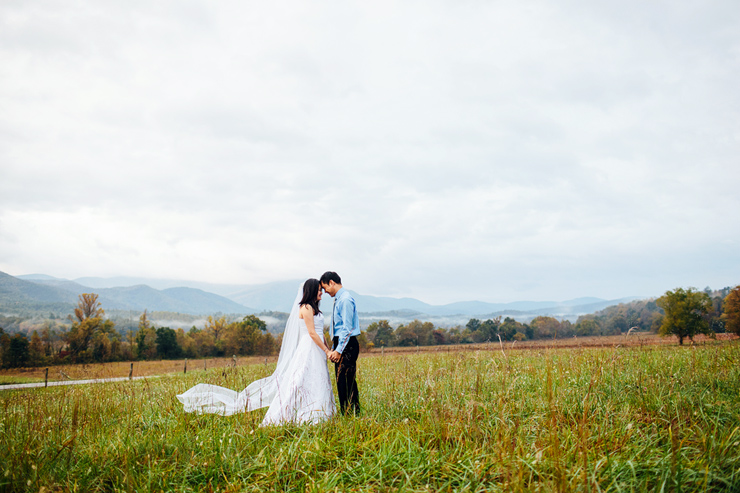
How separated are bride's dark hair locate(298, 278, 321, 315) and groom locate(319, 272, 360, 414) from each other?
1.14 feet

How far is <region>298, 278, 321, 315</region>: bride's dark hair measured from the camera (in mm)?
7602

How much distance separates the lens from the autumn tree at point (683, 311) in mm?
47250

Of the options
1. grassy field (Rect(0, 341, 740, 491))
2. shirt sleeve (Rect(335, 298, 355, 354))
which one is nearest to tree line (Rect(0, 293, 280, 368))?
shirt sleeve (Rect(335, 298, 355, 354))

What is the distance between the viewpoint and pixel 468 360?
9930 mm

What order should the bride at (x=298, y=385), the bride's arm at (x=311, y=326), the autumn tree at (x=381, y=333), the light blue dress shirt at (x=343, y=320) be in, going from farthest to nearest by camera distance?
the autumn tree at (x=381, y=333)
the bride's arm at (x=311, y=326)
the light blue dress shirt at (x=343, y=320)
the bride at (x=298, y=385)

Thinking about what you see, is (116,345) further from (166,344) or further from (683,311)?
(683,311)

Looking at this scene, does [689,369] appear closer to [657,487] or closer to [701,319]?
[657,487]

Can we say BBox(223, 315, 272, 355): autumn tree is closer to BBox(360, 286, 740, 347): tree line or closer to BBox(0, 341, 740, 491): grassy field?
BBox(360, 286, 740, 347): tree line

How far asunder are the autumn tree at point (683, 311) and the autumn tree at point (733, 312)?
901 cm

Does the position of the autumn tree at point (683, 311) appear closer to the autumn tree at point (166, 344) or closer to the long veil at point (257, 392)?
the long veil at point (257, 392)

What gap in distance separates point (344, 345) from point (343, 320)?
1.52ft

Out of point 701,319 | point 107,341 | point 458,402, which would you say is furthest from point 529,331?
point 458,402

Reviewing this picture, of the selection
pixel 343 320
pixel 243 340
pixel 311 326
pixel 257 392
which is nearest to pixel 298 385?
pixel 311 326

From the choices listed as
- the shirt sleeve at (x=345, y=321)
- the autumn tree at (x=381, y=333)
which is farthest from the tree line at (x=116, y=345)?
the shirt sleeve at (x=345, y=321)
